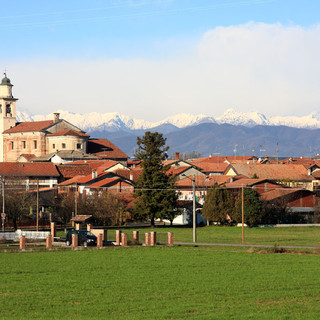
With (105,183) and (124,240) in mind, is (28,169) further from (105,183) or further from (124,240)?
(124,240)

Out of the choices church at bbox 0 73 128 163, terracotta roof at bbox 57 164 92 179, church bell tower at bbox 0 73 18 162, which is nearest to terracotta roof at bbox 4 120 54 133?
church at bbox 0 73 128 163

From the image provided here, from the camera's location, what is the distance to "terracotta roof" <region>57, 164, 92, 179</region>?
377 ft

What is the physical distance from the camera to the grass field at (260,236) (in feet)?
171

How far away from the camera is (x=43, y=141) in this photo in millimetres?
150125

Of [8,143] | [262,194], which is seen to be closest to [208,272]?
[262,194]

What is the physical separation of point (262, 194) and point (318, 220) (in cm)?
741

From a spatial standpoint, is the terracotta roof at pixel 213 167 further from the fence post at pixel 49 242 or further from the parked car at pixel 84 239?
the fence post at pixel 49 242

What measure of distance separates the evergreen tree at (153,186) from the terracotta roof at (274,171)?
33.0 meters

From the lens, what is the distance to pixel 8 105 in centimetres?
16200

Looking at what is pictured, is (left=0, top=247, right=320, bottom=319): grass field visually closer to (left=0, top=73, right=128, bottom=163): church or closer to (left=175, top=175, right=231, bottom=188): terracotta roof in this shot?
(left=175, top=175, right=231, bottom=188): terracotta roof

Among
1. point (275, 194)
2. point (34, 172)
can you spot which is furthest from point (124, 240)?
point (34, 172)

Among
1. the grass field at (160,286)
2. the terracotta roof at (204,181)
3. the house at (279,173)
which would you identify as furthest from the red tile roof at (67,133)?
the grass field at (160,286)

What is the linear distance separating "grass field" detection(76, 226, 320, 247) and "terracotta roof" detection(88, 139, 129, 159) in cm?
7755

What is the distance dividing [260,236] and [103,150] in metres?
96.2
